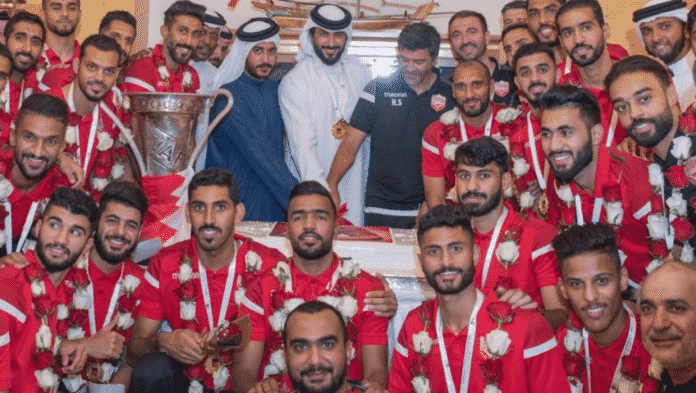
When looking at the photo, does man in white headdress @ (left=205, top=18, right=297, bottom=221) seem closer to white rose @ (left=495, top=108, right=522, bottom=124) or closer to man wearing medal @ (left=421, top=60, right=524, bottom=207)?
man wearing medal @ (left=421, top=60, right=524, bottom=207)

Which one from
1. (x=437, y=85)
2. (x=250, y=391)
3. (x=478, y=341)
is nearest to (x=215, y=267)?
(x=250, y=391)

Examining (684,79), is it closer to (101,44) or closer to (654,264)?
(654,264)

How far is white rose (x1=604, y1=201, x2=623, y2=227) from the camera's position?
3650mm

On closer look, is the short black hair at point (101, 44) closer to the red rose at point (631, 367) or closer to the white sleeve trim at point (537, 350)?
the white sleeve trim at point (537, 350)

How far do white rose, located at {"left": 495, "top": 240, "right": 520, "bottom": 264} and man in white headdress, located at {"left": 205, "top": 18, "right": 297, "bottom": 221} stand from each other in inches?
81.8

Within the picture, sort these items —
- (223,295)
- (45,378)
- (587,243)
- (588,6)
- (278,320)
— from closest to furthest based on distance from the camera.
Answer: (587,243) → (45,378) → (278,320) → (223,295) → (588,6)

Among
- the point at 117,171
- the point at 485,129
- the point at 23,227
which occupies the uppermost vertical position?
the point at 485,129

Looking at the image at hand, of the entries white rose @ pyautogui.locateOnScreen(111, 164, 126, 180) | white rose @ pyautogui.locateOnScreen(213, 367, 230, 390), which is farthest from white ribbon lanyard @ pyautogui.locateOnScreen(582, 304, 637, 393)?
white rose @ pyautogui.locateOnScreen(111, 164, 126, 180)

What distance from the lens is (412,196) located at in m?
5.32

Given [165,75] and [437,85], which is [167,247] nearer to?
[165,75]

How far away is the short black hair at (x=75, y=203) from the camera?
357 centimetres

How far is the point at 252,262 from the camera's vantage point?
3.82 m

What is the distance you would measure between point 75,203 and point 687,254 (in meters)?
2.83

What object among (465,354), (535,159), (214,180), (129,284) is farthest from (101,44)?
(465,354)
